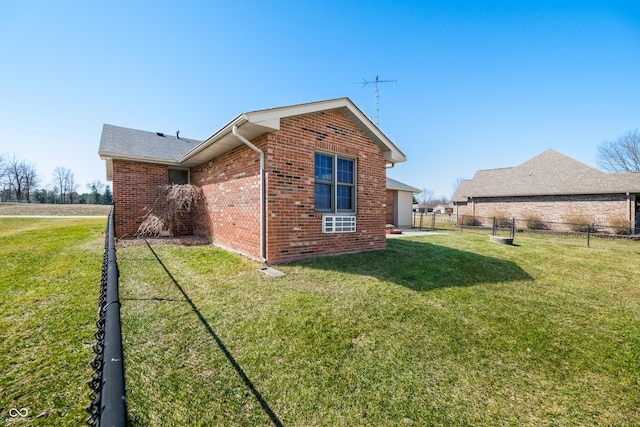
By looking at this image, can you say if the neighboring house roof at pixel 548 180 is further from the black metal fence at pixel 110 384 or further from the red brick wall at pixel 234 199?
the black metal fence at pixel 110 384

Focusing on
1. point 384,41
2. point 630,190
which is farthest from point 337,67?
point 630,190

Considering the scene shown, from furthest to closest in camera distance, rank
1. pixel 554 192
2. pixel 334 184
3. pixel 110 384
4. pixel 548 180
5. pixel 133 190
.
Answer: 1. pixel 548 180
2. pixel 554 192
3. pixel 133 190
4. pixel 334 184
5. pixel 110 384

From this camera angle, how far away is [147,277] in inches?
186

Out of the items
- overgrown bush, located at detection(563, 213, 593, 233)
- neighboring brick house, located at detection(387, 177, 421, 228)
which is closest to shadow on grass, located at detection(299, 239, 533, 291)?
neighboring brick house, located at detection(387, 177, 421, 228)

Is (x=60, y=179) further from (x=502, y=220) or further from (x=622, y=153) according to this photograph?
(x=622, y=153)

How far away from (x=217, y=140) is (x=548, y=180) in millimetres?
22883

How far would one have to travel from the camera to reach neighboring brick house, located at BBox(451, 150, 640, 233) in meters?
14.9

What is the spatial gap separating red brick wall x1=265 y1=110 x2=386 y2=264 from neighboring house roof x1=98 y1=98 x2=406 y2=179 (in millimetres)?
265

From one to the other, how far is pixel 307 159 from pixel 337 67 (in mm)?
7037

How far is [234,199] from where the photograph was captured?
7016mm

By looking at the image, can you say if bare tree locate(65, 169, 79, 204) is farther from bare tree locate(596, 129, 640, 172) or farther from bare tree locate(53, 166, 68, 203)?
bare tree locate(596, 129, 640, 172)

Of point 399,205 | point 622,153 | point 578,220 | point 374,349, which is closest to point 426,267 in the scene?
point 374,349

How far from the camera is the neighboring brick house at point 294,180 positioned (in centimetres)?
557

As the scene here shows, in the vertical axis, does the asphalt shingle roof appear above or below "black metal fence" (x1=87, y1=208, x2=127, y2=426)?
above
